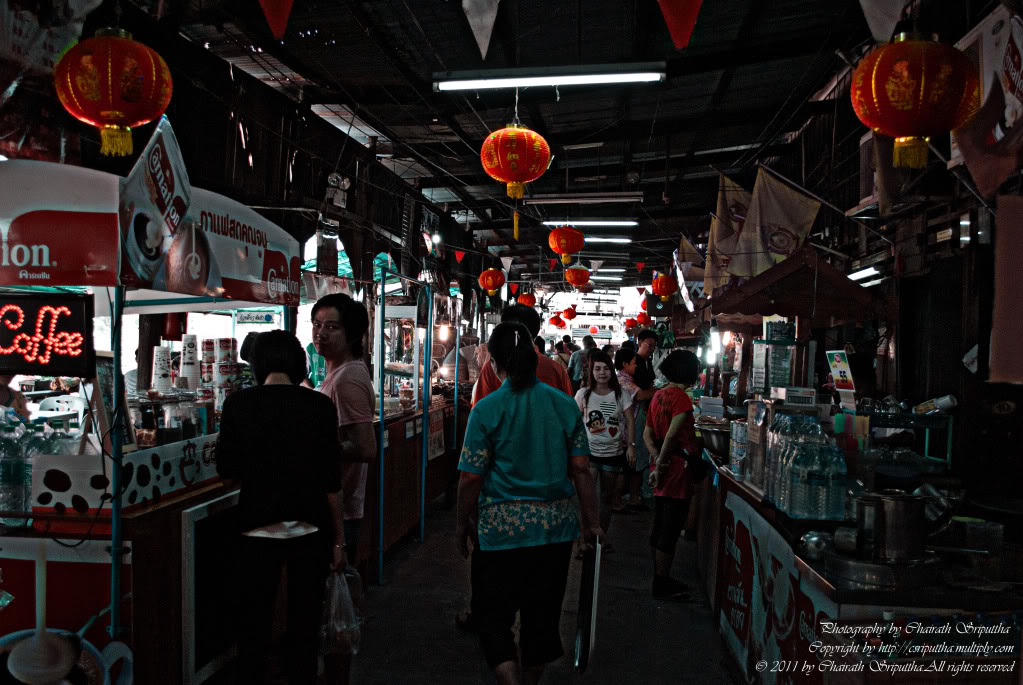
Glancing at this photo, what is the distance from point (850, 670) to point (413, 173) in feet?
37.3

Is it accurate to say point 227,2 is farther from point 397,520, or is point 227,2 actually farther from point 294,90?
point 397,520

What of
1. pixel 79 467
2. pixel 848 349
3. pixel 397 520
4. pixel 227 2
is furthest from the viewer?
pixel 848 349

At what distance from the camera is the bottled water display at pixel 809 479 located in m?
3.17

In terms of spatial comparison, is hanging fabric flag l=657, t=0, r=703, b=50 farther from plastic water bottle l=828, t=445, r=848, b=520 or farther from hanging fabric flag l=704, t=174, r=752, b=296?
hanging fabric flag l=704, t=174, r=752, b=296

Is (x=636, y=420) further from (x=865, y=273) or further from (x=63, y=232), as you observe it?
(x=63, y=232)

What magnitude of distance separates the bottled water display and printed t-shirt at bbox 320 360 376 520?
7.35 feet

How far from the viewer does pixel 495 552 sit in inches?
112

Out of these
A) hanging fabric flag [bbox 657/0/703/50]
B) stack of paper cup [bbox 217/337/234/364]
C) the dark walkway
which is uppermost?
hanging fabric flag [bbox 657/0/703/50]

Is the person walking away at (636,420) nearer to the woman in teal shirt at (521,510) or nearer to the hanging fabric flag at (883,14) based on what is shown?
the hanging fabric flag at (883,14)

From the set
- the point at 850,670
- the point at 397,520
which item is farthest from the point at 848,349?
the point at 850,670

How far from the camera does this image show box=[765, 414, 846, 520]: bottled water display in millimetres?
3172

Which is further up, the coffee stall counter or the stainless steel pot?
the stainless steel pot

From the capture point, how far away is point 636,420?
794cm

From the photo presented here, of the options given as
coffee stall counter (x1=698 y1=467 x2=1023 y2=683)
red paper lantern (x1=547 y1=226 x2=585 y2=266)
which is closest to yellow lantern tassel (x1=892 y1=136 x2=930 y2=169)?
coffee stall counter (x1=698 y1=467 x2=1023 y2=683)
